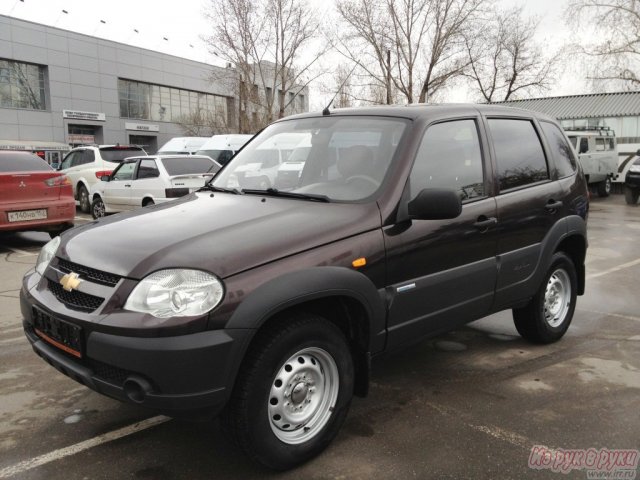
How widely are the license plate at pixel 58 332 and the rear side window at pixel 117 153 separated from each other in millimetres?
12686

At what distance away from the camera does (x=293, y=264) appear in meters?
2.60

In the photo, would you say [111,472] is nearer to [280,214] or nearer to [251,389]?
[251,389]

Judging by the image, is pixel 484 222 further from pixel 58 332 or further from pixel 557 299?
pixel 58 332

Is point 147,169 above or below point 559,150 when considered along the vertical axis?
below

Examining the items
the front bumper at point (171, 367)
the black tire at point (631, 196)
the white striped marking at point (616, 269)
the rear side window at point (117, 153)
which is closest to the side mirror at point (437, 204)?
the front bumper at point (171, 367)

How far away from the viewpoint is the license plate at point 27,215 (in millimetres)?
8527

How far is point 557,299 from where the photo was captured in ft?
15.3

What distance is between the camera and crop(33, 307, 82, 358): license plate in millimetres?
2545

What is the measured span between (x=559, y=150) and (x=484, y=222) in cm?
151

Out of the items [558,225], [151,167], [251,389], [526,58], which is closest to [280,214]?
[251,389]

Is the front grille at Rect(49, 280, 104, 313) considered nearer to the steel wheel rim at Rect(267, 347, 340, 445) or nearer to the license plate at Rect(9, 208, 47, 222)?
the steel wheel rim at Rect(267, 347, 340, 445)

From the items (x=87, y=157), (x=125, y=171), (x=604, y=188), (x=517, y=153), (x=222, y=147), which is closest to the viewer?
(x=517, y=153)

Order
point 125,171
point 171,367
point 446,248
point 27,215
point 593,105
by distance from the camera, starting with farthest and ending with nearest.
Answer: point 593,105
point 125,171
point 27,215
point 446,248
point 171,367

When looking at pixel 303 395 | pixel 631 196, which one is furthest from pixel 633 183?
pixel 303 395
